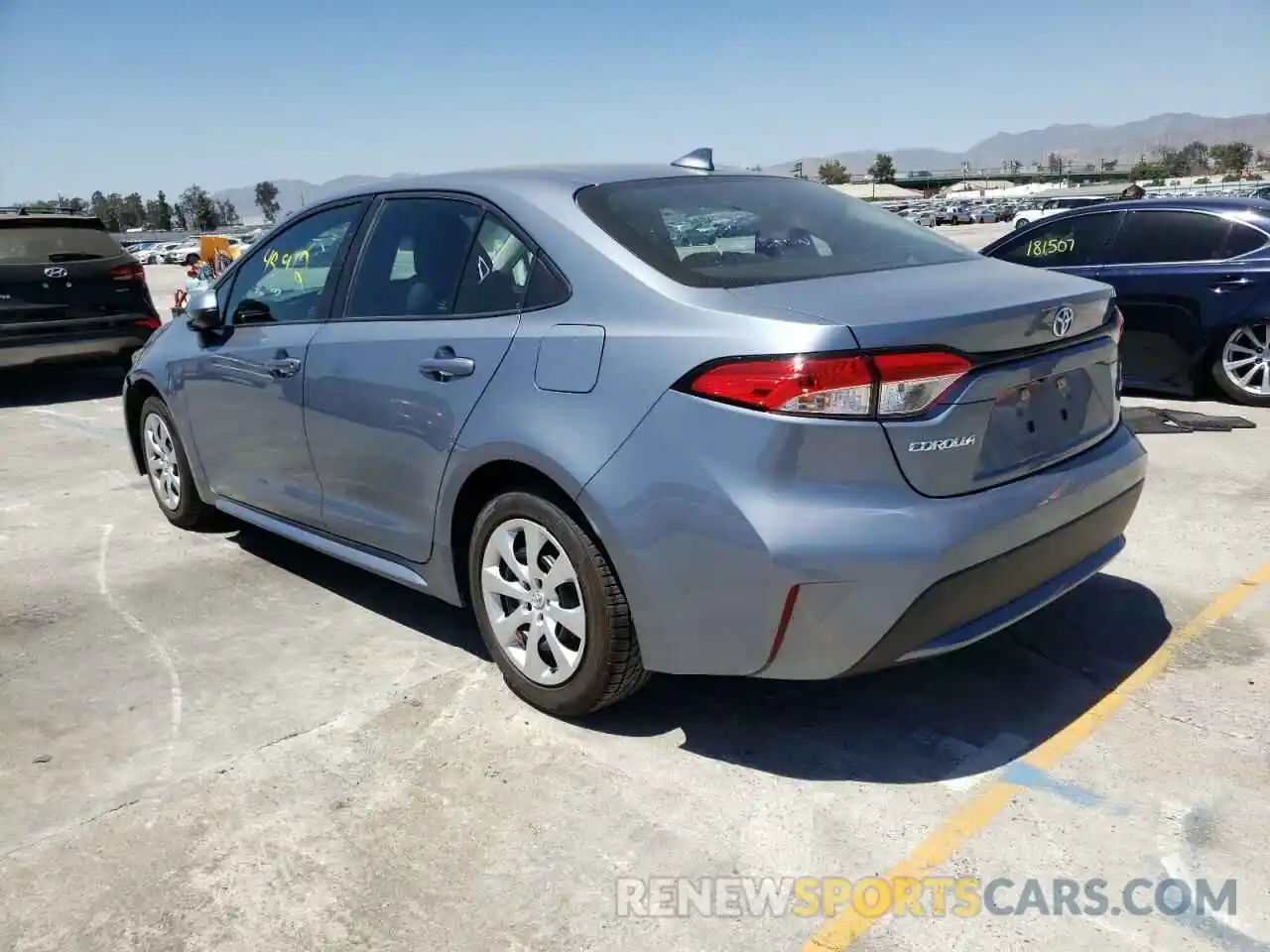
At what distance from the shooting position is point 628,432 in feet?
9.06

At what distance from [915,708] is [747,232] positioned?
155 cm

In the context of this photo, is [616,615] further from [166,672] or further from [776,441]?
[166,672]

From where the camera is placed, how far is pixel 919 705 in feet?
10.7

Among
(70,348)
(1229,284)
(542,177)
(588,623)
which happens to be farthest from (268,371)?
(1229,284)

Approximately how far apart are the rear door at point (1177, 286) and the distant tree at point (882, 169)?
160034mm

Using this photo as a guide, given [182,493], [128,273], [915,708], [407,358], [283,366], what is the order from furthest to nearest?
[128,273], [182,493], [283,366], [407,358], [915,708]

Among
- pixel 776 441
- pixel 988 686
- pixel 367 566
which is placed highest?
pixel 776 441

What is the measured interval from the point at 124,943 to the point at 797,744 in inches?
69.7

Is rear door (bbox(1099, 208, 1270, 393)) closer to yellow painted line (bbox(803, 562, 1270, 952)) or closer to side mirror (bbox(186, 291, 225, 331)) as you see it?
yellow painted line (bbox(803, 562, 1270, 952))

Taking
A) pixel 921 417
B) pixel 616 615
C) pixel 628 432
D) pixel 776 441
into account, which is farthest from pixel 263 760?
pixel 921 417

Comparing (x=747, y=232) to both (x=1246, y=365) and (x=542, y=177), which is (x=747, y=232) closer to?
(x=542, y=177)

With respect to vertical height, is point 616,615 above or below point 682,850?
above

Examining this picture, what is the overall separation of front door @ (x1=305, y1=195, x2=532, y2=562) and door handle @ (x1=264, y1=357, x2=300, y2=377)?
10 centimetres

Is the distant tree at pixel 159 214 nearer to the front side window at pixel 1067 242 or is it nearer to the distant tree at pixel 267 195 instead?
the distant tree at pixel 267 195
